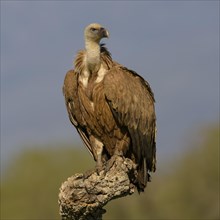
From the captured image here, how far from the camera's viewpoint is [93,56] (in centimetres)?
1238

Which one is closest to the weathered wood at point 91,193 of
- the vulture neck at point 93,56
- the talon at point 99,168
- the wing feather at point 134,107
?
the talon at point 99,168

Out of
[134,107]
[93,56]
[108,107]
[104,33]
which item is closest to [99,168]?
[108,107]

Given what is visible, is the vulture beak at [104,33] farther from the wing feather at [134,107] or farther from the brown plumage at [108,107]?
the wing feather at [134,107]

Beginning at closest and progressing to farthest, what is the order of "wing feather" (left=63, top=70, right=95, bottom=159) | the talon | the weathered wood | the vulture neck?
the weathered wood
the talon
the vulture neck
"wing feather" (left=63, top=70, right=95, bottom=159)

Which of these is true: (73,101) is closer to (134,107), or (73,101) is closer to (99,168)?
(134,107)

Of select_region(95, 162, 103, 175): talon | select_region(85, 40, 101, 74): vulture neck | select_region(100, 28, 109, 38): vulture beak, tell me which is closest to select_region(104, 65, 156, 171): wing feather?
select_region(85, 40, 101, 74): vulture neck

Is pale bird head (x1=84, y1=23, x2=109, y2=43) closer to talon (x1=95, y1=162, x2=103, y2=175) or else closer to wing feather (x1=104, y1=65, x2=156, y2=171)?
wing feather (x1=104, y1=65, x2=156, y2=171)

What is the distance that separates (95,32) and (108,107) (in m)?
1.16

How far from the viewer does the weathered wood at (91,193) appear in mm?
10984

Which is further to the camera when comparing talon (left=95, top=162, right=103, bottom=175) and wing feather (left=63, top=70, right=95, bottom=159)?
wing feather (left=63, top=70, right=95, bottom=159)

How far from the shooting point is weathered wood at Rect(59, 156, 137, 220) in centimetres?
1098

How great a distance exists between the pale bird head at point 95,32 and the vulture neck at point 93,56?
68mm
